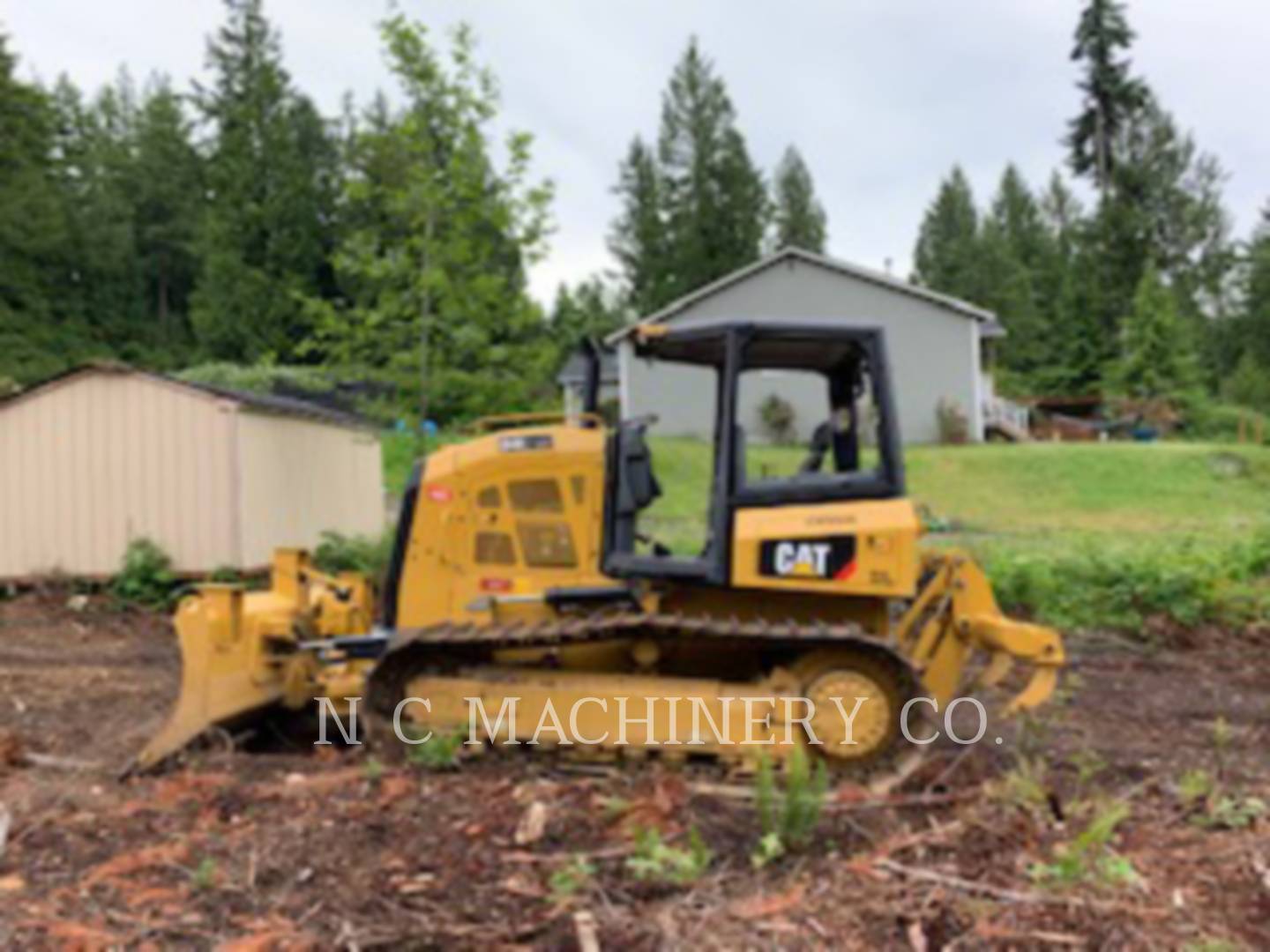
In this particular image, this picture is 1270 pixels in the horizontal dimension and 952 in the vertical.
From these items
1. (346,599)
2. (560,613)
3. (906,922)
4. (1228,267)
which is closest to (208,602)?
(346,599)

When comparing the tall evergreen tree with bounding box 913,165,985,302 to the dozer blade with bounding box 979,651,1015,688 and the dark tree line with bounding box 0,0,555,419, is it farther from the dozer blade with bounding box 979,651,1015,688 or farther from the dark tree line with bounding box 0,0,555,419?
the dozer blade with bounding box 979,651,1015,688

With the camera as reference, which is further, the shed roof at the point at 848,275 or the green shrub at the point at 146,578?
the shed roof at the point at 848,275

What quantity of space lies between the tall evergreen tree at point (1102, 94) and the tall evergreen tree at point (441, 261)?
51.4 m

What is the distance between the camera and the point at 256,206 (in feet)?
175

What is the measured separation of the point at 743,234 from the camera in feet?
191

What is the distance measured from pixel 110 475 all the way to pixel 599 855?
10.4 m

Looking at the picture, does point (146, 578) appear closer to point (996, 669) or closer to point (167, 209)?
point (996, 669)

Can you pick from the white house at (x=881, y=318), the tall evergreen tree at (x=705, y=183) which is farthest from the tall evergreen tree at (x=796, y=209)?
the white house at (x=881, y=318)

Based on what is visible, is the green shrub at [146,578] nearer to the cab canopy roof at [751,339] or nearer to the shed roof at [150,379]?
the shed roof at [150,379]

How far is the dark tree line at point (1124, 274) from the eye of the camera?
46.8m

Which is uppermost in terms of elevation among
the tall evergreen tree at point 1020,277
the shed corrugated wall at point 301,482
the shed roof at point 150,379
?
the tall evergreen tree at point 1020,277

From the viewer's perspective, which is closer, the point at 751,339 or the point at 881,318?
the point at 751,339

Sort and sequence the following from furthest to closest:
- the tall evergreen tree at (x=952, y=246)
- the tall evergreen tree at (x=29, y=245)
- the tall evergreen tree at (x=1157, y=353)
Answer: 1. the tall evergreen tree at (x=952, y=246)
2. the tall evergreen tree at (x=29, y=245)
3. the tall evergreen tree at (x=1157, y=353)

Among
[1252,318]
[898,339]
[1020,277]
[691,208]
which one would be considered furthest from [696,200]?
[1252,318]
